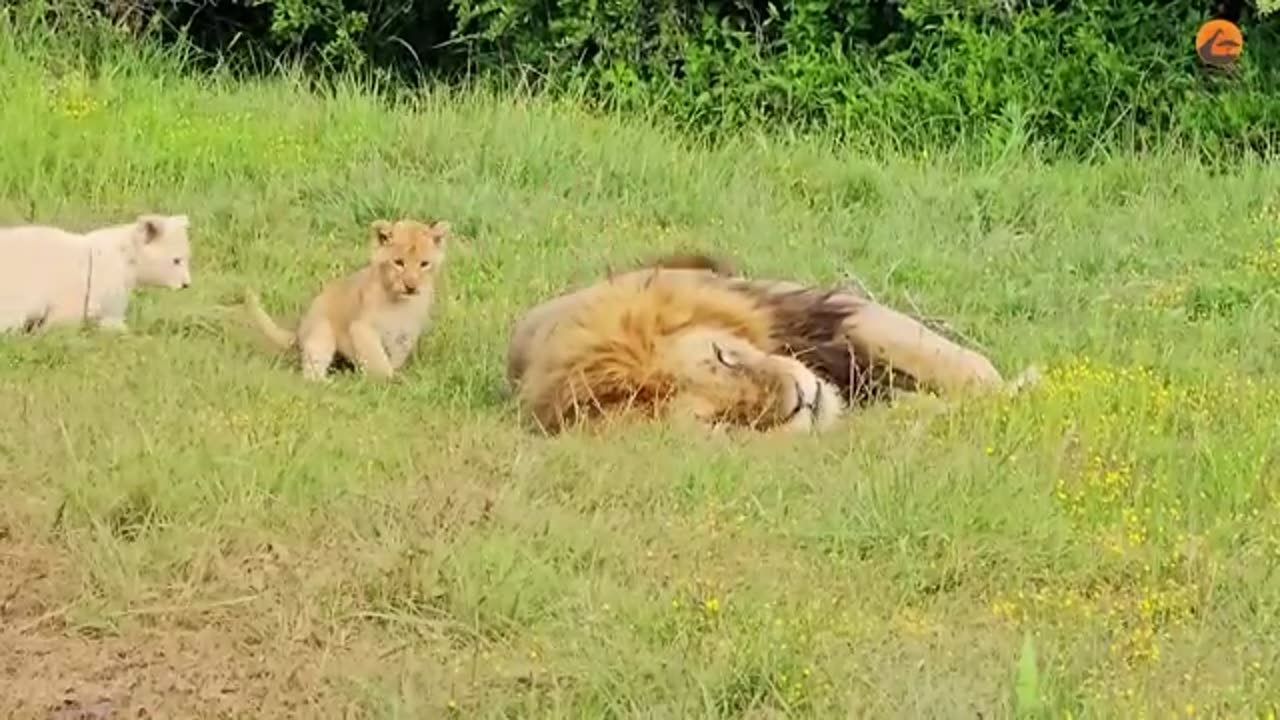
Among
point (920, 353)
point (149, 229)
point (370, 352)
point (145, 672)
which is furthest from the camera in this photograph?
point (149, 229)

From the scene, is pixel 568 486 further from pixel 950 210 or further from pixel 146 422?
pixel 950 210

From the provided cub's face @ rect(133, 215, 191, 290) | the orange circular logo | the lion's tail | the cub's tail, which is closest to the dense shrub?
the orange circular logo

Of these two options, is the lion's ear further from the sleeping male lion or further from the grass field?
the sleeping male lion

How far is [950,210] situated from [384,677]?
566 centimetres

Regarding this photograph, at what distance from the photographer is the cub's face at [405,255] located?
6926 mm

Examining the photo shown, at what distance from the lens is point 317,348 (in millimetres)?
6941

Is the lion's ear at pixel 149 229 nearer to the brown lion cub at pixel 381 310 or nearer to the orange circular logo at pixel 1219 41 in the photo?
the brown lion cub at pixel 381 310

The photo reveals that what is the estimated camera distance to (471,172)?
32.6ft

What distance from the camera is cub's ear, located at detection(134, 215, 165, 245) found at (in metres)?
7.55

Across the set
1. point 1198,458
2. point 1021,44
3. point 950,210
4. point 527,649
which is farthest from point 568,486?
point 1021,44

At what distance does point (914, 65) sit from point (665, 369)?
5741 mm

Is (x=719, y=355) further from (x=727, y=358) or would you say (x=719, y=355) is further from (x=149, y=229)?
(x=149, y=229)

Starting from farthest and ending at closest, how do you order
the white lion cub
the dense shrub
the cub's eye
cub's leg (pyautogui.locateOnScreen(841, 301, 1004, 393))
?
the dense shrub < the white lion cub < cub's leg (pyautogui.locateOnScreen(841, 301, 1004, 393)) < the cub's eye

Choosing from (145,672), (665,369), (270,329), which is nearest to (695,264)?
(665,369)
